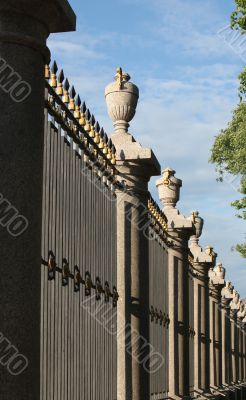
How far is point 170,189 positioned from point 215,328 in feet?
40.2

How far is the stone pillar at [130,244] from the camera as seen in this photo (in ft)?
30.3

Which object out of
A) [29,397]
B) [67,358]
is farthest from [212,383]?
[29,397]

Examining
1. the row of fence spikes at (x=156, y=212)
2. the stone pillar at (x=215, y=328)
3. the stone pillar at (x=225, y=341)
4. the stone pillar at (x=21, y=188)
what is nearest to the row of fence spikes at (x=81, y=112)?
the stone pillar at (x=21, y=188)

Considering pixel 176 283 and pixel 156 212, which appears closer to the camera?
pixel 156 212

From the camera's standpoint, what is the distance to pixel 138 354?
9.46m

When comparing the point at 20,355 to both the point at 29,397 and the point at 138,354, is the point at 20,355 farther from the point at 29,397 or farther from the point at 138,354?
the point at 138,354

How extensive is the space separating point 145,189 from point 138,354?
5.83 feet

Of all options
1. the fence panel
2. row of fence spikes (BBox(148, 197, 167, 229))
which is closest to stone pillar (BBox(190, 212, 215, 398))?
row of fence spikes (BBox(148, 197, 167, 229))

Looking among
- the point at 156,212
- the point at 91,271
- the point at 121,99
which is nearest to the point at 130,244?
the point at 121,99

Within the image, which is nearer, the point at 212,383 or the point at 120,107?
the point at 120,107

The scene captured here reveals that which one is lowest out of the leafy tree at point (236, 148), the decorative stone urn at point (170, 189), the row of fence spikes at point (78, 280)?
the row of fence spikes at point (78, 280)

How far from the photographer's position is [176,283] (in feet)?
47.9

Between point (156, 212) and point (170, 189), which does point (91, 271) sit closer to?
point (156, 212)

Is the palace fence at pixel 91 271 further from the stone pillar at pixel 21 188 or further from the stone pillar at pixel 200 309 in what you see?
the stone pillar at pixel 200 309
